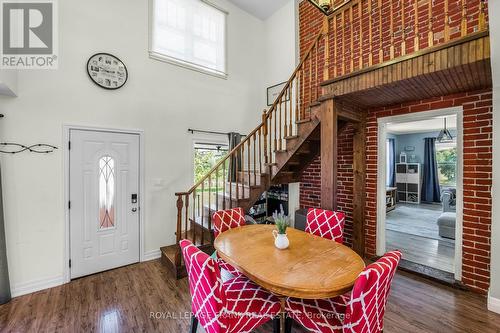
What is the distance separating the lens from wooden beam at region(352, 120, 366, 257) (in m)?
3.55

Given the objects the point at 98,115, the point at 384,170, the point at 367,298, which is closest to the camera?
the point at 367,298

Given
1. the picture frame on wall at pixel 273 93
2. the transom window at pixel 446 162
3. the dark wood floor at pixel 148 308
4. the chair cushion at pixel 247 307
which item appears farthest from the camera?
the transom window at pixel 446 162

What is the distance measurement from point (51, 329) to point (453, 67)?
433 centimetres

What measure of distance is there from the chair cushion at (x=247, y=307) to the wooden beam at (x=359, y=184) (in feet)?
8.03

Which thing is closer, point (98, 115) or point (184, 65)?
point (98, 115)

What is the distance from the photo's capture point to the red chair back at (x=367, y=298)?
122cm

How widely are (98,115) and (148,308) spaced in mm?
2596

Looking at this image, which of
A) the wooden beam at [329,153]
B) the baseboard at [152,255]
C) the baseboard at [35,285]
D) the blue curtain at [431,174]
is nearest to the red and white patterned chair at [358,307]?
the wooden beam at [329,153]

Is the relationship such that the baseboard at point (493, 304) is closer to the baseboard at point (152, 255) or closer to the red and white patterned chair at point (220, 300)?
the red and white patterned chair at point (220, 300)

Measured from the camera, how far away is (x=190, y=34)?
13.8ft

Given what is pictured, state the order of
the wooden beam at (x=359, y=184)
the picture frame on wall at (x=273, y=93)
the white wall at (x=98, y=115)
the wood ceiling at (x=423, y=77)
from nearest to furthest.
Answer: the wood ceiling at (x=423, y=77), the white wall at (x=98, y=115), the wooden beam at (x=359, y=184), the picture frame on wall at (x=273, y=93)

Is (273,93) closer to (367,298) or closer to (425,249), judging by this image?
(425,249)

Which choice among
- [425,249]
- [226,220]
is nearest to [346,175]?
[425,249]

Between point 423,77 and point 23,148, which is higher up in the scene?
point 423,77
